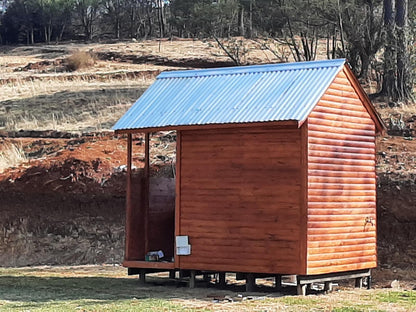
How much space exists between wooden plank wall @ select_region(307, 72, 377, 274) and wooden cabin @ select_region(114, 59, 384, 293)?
0.02 m

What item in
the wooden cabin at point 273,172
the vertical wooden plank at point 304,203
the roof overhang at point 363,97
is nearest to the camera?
the vertical wooden plank at point 304,203

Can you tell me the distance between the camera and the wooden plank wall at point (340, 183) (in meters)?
17.5

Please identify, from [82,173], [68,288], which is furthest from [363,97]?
[82,173]

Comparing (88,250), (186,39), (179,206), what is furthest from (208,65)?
(179,206)

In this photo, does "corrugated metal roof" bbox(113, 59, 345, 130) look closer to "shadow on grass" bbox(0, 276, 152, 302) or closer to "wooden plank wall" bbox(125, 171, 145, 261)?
"wooden plank wall" bbox(125, 171, 145, 261)

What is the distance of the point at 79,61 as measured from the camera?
168ft

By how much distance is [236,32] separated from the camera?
192 ft

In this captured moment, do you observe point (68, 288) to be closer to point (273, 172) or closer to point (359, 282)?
point (273, 172)

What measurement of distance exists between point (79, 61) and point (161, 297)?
3555cm

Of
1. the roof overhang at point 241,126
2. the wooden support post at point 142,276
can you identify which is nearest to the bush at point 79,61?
the wooden support post at point 142,276

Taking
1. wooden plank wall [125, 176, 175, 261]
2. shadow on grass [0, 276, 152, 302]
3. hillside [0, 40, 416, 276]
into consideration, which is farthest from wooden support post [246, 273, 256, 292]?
hillside [0, 40, 416, 276]

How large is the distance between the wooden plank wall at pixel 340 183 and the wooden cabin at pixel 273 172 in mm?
22

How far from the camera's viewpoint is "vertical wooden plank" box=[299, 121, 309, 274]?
17.0 meters

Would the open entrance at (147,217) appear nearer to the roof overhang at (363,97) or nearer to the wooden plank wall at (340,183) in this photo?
the wooden plank wall at (340,183)
